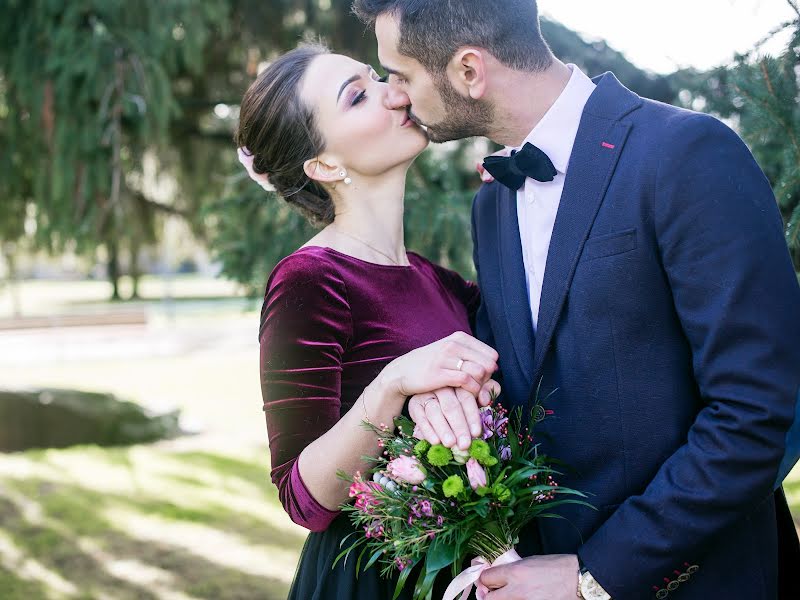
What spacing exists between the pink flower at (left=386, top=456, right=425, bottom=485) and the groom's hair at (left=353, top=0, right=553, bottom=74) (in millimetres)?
1088

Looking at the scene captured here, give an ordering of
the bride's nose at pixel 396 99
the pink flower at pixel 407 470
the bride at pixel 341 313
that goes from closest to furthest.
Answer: the pink flower at pixel 407 470 → the bride at pixel 341 313 → the bride's nose at pixel 396 99

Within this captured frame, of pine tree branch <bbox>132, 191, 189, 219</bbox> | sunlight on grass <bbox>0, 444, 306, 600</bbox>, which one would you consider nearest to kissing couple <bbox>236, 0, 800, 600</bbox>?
sunlight on grass <bbox>0, 444, 306, 600</bbox>

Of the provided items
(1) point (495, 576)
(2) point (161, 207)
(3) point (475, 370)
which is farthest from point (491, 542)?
(2) point (161, 207)

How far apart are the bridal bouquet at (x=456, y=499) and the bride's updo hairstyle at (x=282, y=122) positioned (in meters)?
1.08

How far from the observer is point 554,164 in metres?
2.06

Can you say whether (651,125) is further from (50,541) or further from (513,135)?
(50,541)

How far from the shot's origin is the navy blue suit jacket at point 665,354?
1.60m

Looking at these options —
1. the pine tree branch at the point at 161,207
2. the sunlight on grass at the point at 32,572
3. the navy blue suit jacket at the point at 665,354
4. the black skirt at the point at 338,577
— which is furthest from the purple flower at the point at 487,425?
the pine tree branch at the point at 161,207

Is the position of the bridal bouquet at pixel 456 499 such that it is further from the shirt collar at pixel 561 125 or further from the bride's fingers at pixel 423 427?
the shirt collar at pixel 561 125

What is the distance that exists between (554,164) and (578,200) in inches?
8.8

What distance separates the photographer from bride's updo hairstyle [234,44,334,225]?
2.47 metres

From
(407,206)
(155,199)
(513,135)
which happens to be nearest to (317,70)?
(513,135)

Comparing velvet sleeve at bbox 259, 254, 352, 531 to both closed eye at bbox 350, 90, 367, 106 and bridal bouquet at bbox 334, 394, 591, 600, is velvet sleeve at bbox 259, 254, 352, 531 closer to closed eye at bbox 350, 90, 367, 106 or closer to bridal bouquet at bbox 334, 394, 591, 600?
bridal bouquet at bbox 334, 394, 591, 600

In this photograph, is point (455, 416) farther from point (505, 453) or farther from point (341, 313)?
point (341, 313)
